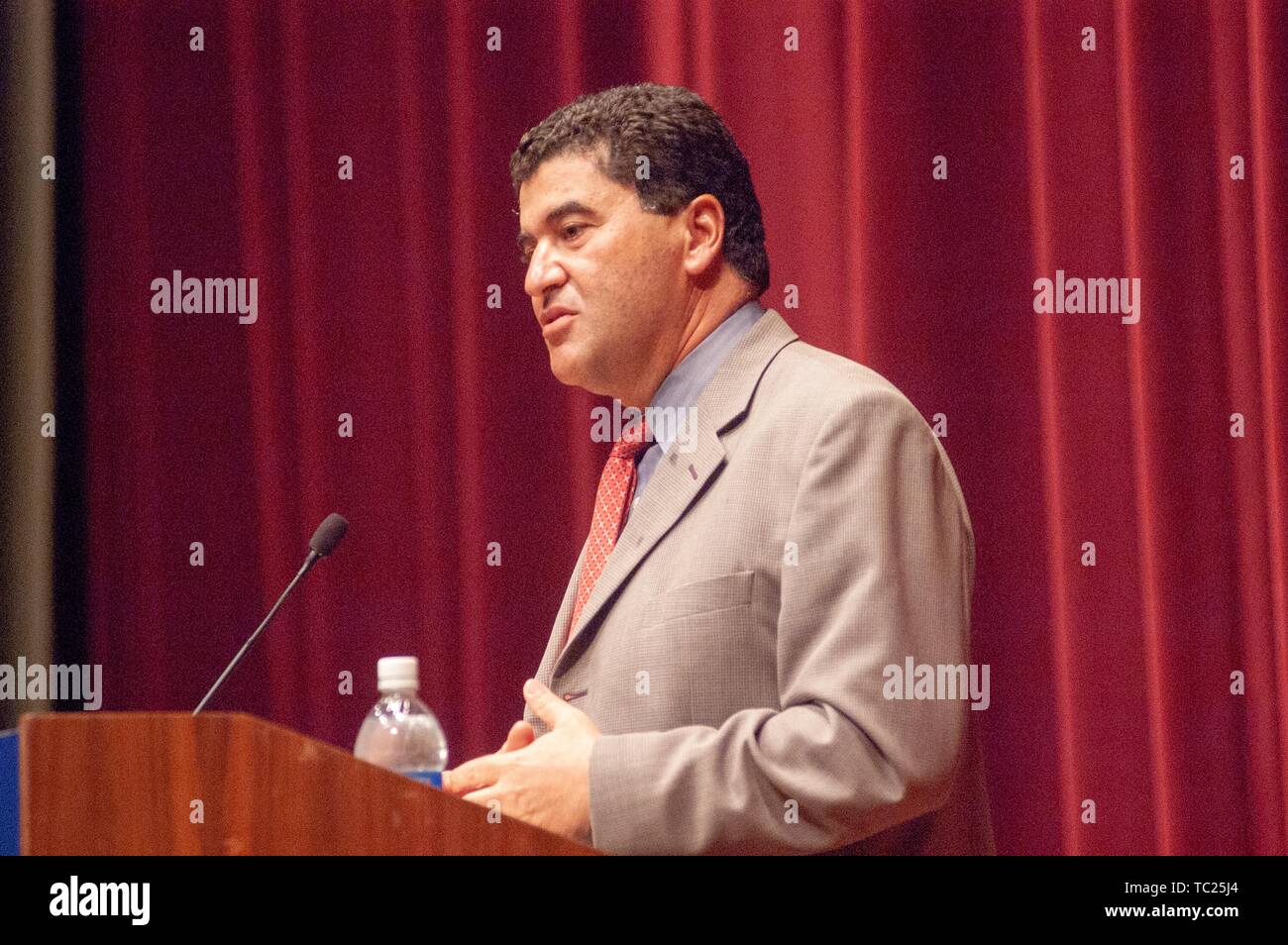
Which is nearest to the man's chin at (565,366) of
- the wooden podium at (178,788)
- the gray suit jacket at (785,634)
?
the gray suit jacket at (785,634)

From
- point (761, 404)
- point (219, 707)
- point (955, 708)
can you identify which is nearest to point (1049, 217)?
point (761, 404)

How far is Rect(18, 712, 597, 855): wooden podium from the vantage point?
1.04m

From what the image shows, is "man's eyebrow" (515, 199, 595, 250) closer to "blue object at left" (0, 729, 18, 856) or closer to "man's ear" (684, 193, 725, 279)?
"man's ear" (684, 193, 725, 279)

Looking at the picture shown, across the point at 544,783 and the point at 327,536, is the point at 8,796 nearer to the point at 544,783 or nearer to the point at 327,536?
the point at 327,536

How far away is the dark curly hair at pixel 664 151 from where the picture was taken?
1.89 m

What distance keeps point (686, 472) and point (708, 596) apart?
0.61 ft

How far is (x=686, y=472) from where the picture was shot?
5.60 ft

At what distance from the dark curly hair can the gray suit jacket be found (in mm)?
228

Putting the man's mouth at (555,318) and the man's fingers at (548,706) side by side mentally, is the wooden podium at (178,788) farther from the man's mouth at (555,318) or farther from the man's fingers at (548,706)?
the man's mouth at (555,318)

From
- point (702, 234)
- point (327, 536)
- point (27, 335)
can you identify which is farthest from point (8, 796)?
point (27, 335)

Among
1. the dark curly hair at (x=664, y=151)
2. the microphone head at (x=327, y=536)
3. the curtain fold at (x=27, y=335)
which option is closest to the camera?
the microphone head at (x=327, y=536)

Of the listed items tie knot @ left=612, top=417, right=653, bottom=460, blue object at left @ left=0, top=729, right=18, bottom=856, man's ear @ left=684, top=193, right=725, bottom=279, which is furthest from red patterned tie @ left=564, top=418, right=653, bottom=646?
blue object at left @ left=0, top=729, right=18, bottom=856

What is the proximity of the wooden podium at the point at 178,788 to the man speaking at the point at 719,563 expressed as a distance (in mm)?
356
